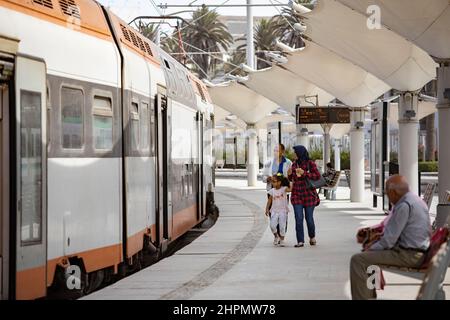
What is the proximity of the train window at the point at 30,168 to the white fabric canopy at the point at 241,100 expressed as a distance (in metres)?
40.8

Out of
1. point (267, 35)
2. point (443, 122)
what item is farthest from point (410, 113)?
point (267, 35)

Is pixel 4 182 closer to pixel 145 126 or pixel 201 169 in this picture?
pixel 145 126

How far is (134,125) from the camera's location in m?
12.9

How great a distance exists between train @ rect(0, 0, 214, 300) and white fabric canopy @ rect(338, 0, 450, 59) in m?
5.42

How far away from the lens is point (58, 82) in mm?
10344

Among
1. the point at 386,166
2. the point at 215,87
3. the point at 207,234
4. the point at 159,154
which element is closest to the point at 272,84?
the point at 215,87

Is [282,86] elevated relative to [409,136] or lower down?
elevated

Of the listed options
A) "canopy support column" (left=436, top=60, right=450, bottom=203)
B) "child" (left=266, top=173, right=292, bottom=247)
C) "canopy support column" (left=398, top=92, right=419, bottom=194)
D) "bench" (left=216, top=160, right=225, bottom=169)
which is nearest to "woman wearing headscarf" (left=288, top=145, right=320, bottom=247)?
"child" (left=266, top=173, right=292, bottom=247)

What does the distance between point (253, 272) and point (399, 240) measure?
15.1 feet

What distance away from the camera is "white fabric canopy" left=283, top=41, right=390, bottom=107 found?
33844 mm

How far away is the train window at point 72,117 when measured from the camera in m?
10.5

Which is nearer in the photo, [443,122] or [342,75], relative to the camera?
[443,122]

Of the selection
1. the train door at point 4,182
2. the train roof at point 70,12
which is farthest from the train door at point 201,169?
the train door at point 4,182

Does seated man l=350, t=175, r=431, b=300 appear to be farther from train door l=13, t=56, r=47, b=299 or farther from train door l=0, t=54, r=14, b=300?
train door l=0, t=54, r=14, b=300
